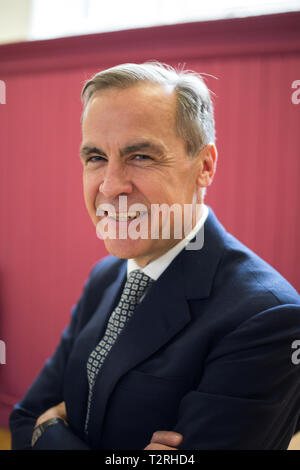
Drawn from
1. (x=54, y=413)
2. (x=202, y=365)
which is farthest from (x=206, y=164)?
(x=54, y=413)

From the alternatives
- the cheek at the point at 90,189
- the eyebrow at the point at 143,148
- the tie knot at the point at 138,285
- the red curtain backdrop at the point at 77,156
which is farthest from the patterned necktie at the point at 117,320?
the red curtain backdrop at the point at 77,156

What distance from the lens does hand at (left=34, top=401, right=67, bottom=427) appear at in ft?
4.27

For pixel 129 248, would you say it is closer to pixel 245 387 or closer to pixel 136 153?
pixel 136 153

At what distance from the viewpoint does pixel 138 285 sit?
4.09ft

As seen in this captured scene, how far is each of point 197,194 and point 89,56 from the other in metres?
1.22

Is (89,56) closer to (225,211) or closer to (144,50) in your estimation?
(144,50)

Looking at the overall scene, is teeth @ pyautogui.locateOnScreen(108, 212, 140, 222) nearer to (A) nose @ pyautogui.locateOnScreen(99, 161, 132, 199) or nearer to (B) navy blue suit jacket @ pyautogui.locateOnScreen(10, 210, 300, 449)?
(A) nose @ pyautogui.locateOnScreen(99, 161, 132, 199)

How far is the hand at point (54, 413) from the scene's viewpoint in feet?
4.27

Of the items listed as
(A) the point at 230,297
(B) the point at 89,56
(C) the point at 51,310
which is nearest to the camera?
(A) the point at 230,297

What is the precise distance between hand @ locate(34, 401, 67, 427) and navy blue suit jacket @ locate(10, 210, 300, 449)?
0.04m

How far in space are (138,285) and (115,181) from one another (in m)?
0.32

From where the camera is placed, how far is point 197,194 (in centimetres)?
124

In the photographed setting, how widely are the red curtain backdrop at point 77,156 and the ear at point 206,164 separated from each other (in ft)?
1.99

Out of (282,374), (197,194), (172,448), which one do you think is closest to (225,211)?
(197,194)
